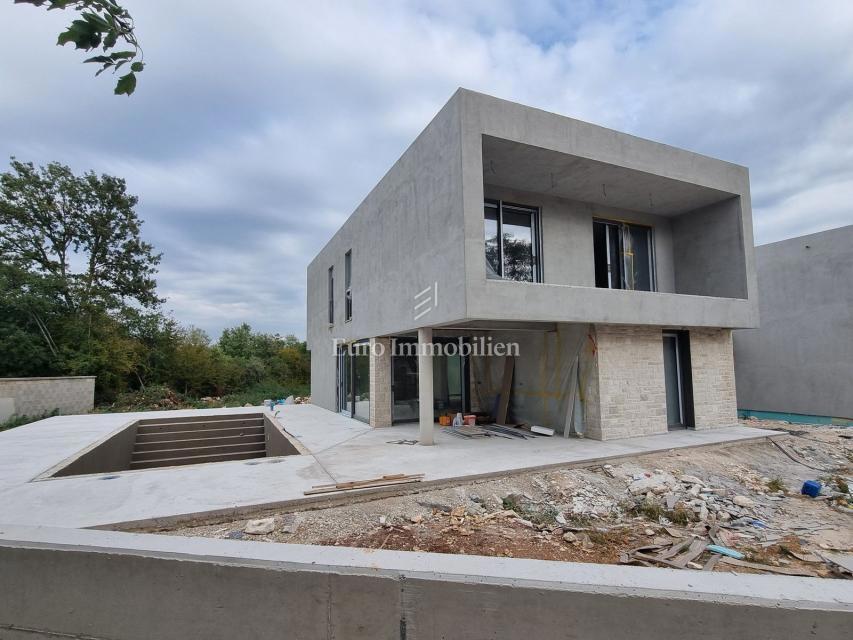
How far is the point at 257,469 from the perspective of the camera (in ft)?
21.8

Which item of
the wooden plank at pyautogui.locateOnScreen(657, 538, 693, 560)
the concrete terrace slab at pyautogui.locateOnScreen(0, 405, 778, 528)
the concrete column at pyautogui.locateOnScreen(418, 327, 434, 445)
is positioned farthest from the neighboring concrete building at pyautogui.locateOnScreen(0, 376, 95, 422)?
the wooden plank at pyautogui.locateOnScreen(657, 538, 693, 560)

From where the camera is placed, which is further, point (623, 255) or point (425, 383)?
point (623, 255)

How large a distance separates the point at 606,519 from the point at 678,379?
640 centimetres

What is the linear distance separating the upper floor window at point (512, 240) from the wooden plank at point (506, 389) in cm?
248

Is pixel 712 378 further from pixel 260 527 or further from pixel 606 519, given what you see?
pixel 260 527

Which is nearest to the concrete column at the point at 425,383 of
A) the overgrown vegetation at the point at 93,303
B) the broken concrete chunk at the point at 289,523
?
the broken concrete chunk at the point at 289,523

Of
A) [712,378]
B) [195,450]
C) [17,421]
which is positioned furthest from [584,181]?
[17,421]

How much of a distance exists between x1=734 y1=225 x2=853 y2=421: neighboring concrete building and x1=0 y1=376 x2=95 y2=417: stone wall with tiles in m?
23.8

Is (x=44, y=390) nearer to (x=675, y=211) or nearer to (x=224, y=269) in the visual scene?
(x=224, y=269)

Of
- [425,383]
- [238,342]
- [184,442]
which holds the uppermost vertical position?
[238,342]

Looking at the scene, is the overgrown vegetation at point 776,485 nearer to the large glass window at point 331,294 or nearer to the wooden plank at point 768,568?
the wooden plank at point 768,568

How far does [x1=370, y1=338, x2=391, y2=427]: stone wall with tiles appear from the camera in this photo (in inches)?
424

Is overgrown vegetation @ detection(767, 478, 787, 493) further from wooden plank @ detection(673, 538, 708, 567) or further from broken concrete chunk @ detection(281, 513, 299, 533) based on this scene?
broken concrete chunk @ detection(281, 513, 299, 533)

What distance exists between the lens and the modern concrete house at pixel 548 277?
7.40 m
